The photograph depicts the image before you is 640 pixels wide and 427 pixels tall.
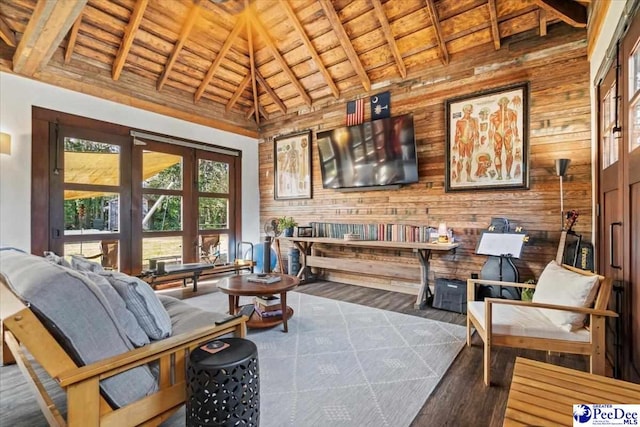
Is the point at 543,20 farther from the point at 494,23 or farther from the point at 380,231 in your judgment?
the point at 380,231

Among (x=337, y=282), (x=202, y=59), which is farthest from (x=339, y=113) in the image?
(x=337, y=282)

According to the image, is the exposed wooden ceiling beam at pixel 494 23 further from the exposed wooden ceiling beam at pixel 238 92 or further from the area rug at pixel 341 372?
the exposed wooden ceiling beam at pixel 238 92

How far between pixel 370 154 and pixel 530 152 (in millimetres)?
2174

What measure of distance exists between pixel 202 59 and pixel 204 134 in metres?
1.35

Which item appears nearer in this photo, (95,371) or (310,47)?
(95,371)

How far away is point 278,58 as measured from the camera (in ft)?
17.2

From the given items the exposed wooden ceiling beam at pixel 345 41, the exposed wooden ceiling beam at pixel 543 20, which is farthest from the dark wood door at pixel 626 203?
the exposed wooden ceiling beam at pixel 345 41

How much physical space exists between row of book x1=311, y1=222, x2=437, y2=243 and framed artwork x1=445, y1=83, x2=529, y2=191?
74 cm

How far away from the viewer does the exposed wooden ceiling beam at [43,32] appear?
8.70 ft

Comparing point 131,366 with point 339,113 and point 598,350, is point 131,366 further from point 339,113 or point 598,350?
point 339,113

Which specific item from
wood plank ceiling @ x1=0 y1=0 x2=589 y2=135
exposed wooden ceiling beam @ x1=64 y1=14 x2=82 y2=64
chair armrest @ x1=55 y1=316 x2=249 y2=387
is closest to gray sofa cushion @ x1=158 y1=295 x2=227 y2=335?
chair armrest @ x1=55 y1=316 x2=249 y2=387

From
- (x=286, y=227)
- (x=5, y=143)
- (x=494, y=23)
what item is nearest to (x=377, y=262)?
(x=286, y=227)

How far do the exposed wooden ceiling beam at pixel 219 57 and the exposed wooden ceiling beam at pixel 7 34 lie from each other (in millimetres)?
2425

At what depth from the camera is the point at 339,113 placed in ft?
18.4
